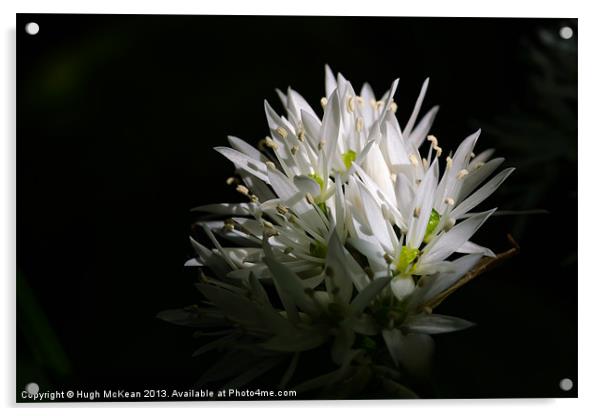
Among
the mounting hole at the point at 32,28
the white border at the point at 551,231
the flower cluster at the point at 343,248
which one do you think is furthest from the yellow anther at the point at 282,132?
the mounting hole at the point at 32,28

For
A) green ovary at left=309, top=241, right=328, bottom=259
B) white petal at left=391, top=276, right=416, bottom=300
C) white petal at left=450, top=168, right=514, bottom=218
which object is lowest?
white petal at left=391, top=276, right=416, bottom=300

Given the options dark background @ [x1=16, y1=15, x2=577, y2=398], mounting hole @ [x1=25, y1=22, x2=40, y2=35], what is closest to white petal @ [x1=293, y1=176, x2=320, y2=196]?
dark background @ [x1=16, y1=15, x2=577, y2=398]

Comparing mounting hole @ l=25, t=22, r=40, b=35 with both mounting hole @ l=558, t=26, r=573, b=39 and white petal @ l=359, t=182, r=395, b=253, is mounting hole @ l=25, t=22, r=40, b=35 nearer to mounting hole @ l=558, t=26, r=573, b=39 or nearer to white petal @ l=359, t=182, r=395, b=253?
white petal @ l=359, t=182, r=395, b=253

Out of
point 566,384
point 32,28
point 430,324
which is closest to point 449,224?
point 430,324

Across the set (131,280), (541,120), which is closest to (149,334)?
(131,280)

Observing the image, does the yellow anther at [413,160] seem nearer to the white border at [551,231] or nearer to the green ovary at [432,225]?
the green ovary at [432,225]

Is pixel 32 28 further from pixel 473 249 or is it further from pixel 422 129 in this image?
pixel 473 249

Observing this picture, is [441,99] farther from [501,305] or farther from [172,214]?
[172,214]

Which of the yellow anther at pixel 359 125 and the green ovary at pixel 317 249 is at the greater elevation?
the yellow anther at pixel 359 125
